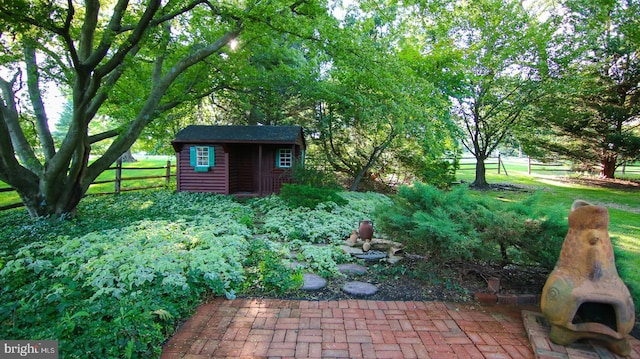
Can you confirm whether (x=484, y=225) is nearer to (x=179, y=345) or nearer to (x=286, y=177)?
(x=179, y=345)

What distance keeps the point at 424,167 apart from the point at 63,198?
11.6 m

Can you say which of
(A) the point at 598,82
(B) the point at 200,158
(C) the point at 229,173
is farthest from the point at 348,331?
(A) the point at 598,82

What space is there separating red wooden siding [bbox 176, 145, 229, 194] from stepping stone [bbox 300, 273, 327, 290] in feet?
26.3

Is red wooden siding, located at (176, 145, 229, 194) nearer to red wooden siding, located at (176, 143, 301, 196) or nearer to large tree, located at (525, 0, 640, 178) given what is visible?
red wooden siding, located at (176, 143, 301, 196)

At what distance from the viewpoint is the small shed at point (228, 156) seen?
35.6 feet

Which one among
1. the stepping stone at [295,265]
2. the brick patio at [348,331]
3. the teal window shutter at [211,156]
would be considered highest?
the teal window shutter at [211,156]

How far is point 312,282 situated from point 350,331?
1.00 m

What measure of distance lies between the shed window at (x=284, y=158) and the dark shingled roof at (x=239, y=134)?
69 centimetres

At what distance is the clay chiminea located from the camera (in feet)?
7.34

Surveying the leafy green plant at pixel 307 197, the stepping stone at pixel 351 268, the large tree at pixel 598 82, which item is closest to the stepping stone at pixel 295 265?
the stepping stone at pixel 351 268

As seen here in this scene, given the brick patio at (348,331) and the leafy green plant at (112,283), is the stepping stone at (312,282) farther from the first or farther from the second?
the leafy green plant at (112,283)

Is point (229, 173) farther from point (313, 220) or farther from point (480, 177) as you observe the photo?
point (480, 177)

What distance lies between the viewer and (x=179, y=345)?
7.85ft

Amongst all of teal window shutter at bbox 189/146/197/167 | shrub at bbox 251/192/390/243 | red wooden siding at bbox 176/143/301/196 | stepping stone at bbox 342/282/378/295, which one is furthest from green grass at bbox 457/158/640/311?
teal window shutter at bbox 189/146/197/167
